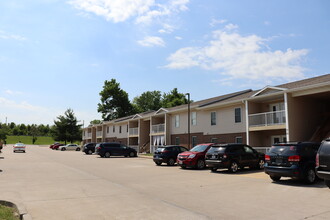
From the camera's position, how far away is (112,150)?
111 feet

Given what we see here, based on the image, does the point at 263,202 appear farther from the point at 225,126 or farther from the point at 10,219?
the point at 225,126

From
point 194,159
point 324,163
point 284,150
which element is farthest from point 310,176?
point 194,159

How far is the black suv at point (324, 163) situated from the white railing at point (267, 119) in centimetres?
1377

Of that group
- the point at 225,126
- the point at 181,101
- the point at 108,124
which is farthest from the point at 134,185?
the point at 181,101

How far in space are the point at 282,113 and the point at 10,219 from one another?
20.3 m

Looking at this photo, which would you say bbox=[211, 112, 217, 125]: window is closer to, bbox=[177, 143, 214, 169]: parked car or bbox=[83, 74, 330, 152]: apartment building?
bbox=[83, 74, 330, 152]: apartment building

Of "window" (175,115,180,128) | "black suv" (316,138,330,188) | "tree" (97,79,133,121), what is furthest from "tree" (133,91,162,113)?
"black suv" (316,138,330,188)

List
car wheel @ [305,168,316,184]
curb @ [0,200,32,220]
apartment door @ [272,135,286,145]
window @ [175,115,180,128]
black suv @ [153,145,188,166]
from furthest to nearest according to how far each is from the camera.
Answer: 1. window @ [175,115,180,128]
2. apartment door @ [272,135,286,145]
3. black suv @ [153,145,188,166]
4. car wheel @ [305,168,316,184]
5. curb @ [0,200,32,220]

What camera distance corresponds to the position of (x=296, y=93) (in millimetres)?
20281

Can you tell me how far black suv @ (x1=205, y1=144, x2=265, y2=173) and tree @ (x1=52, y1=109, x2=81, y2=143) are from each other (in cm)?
6902

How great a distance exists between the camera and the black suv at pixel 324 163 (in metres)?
7.85

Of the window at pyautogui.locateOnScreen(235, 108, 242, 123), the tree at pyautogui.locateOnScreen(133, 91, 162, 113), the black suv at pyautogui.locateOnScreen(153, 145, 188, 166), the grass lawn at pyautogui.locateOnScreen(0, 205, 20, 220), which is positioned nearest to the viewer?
the grass lawn at pyautogui.locateOnScreen(0, 205, 20, 220)

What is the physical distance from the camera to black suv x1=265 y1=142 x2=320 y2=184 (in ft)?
35.5

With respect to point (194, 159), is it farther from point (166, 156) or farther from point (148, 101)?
point (148, 101)
